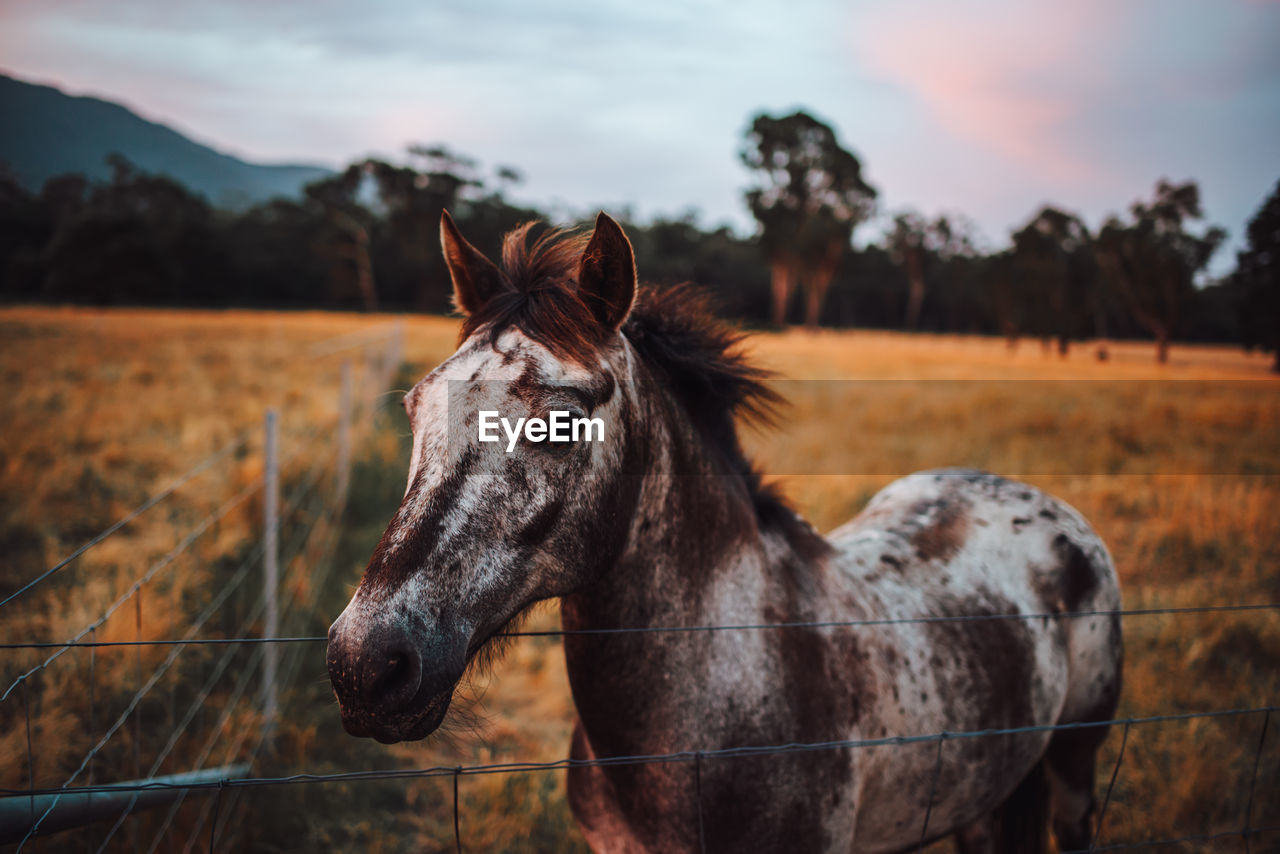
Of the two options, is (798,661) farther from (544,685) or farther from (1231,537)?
(1231,537)

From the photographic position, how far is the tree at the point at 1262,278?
22.9 feet

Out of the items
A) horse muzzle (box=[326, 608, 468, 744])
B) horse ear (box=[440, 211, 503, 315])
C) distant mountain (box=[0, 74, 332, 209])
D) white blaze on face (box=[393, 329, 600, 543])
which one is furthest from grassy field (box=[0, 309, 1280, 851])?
distant mountain (box=[0, 74, 332, 209])

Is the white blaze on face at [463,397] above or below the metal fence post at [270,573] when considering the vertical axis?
above

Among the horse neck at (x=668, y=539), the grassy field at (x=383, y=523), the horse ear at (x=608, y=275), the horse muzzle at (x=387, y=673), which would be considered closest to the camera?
the horse muzzle at (x=387, y=673)

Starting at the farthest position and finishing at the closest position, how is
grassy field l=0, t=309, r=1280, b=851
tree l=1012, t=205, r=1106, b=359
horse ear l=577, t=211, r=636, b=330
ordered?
1. tree l=1012, t=205, r=1106, b=359
2. grassy field l=0, t=309, r=1280, b=851
3. horse ear l=577, t=211, r=636, b=330

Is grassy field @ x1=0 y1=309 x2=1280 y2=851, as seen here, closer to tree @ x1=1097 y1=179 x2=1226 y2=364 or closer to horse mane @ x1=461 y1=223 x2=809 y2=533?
horse mane @ x1=461 y1=223 x2=809 y2=533

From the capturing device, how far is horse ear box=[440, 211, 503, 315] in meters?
1.85

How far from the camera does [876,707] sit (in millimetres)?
2053

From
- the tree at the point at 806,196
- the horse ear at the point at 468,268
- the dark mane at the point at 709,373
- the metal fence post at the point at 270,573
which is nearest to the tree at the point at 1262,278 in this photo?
the dark mane at the point at 709,373

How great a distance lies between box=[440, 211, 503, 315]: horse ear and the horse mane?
54mm

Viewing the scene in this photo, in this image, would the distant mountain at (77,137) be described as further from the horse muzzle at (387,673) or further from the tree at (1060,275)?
the tree at (1060,275)

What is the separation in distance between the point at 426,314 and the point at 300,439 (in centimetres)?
3836

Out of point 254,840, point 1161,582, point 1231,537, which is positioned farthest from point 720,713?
point 1231,537

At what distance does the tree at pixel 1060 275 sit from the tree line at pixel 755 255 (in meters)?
0.08
